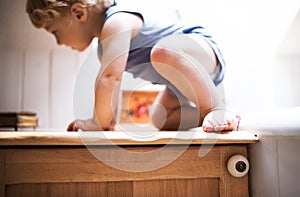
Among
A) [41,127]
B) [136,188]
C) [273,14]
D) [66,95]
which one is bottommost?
[136,188]

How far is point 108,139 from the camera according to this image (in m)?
0.61

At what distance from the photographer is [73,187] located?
61 centimetres

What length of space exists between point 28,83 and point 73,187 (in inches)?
44.6

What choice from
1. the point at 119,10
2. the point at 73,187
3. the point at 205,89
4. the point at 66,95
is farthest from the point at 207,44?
the point at 66,95

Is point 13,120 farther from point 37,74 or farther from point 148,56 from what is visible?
point 148,56

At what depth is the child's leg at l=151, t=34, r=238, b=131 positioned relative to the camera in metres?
0.81

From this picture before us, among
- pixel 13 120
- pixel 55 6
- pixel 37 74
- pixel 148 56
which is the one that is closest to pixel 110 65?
pixel 148 56

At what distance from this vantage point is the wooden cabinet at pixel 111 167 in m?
0.59

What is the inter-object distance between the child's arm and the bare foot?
26 centimetres

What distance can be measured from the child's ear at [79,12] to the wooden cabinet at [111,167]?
497 millimetres

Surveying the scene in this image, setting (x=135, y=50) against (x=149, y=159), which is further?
(x=135, y=50)

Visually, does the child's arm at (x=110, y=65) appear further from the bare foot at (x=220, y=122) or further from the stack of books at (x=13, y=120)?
the stack of books at (x=13, y=120)

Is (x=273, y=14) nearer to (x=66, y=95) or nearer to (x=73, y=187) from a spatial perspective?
(x=73, y=187)

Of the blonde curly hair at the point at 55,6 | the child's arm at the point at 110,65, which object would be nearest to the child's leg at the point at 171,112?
the child's arm at the point at 110,65
